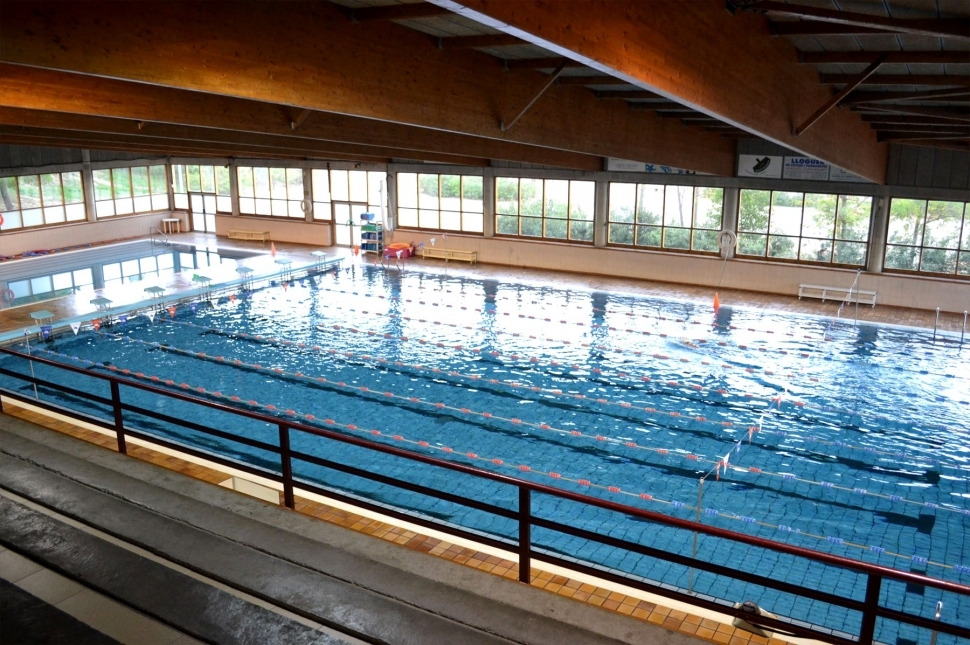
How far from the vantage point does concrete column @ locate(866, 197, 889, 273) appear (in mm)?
18156

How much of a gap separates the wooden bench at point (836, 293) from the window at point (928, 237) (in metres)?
0.93

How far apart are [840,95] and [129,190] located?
2880 centimetres

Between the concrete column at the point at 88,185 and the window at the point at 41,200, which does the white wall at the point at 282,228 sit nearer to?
the concrete column at the point at 88,185

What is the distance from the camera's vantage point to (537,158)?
15.9m

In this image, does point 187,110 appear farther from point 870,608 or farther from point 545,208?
point 545,208

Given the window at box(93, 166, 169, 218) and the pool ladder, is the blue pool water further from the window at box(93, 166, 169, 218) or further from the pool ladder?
the window at box(93, 166, 169, 218)

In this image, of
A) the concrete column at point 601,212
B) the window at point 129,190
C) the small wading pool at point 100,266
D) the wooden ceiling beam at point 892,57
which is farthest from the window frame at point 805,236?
the window at point 129,190

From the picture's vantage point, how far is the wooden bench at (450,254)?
24062 mm

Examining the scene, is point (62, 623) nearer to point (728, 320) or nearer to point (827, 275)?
point (728, 320)

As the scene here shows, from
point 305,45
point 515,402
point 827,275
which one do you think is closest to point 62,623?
point 305,45

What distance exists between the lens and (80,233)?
91.6 ft

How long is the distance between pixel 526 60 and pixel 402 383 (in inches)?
228

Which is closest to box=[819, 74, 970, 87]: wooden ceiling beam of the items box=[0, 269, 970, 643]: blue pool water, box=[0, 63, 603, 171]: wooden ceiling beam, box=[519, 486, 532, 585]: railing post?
box=[0, 269, 970, 643]: blue pool water

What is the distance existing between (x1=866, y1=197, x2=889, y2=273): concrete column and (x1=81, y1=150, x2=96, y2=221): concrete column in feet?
85.3
